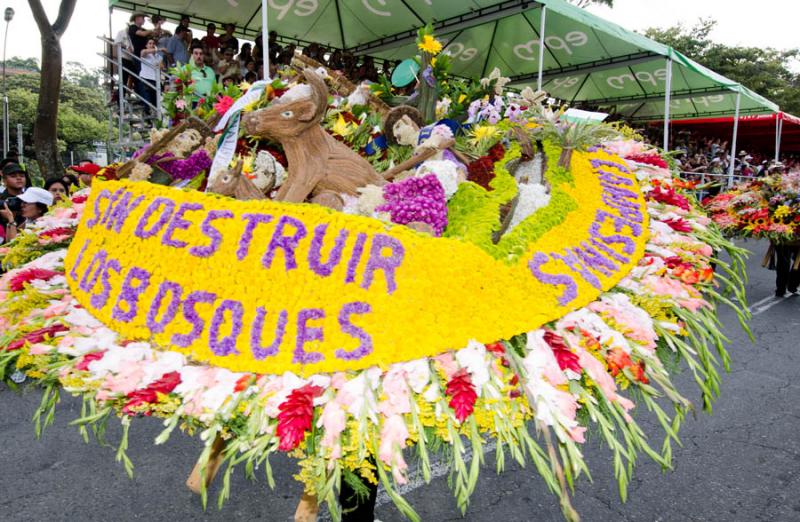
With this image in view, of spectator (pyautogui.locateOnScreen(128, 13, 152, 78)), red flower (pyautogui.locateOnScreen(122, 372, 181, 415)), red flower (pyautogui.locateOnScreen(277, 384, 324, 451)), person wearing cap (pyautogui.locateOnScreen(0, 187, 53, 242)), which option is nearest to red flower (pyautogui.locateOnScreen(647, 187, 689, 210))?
red flower (pyautogui.locateOnScreen(277, 384, 324, 451))

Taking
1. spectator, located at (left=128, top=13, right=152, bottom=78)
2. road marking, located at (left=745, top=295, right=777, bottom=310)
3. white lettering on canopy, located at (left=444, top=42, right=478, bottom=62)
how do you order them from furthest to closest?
1. white lettering on canopy, located at (left=444, top=42, right=478, bottom=62)
2. spectator, located at (left=128, top=13, right=152, bottom=78)
3. road marking, located at (left=745, top=295, right=777, bottom=310)

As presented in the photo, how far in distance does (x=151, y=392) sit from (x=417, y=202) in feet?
3.49

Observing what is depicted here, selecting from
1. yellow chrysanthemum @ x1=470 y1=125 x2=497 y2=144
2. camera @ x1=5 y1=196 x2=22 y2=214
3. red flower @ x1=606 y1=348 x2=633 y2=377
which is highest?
yellow chrysanthemum @ x1=470 y1=125 x2=497 y2=144

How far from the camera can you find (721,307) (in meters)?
7.76

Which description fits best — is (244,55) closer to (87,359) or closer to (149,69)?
(149,69)

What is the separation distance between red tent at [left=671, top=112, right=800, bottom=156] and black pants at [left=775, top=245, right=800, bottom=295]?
10.1 meters

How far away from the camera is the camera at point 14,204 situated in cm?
523

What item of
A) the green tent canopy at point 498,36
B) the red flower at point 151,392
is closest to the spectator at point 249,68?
the green tent canopy at point 498,36

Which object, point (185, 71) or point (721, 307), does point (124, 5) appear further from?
point (721, 307)

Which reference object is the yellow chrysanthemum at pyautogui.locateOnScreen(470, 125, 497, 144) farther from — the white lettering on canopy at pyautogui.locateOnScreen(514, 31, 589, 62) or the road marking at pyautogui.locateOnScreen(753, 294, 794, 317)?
the white lettering on canopy at pyautogui.locateOnScreen(514, 31, 589, 62)

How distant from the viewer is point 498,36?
10.9m

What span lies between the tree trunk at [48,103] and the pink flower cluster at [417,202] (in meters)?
10.6

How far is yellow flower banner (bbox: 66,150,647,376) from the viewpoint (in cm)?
157

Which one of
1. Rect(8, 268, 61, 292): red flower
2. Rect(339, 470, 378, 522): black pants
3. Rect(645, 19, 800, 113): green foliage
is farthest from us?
Rect(645, 19, 800, 113): green foliage
